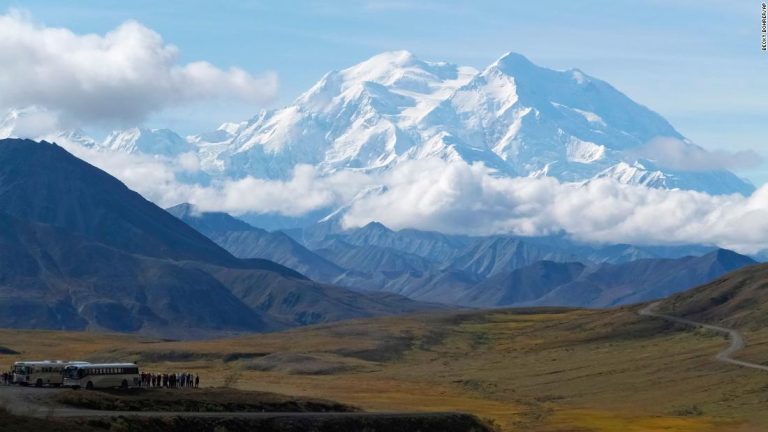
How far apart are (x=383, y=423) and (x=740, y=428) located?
48381 millimetres

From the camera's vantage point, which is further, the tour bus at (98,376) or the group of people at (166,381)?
the group of people at (166,381)

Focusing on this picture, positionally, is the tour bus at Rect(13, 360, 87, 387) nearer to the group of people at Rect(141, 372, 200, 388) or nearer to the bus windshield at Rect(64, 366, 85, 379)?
the bus windshield at Rect(64, 366, 85, 379)

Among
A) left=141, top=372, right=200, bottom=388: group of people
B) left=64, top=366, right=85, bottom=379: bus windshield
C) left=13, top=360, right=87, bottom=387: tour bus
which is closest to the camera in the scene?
left=64, top=366, right=85, bottom=379: bus windshield

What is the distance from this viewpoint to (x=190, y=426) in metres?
84.7

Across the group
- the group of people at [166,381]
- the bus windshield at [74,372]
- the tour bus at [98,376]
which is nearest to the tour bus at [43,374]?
the bus windshield at [74,372]

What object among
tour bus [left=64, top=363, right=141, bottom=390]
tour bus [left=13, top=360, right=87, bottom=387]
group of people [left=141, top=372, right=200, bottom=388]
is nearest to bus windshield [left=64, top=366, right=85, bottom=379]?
tour bus [left=64, top=363, right=141, bottom=390]

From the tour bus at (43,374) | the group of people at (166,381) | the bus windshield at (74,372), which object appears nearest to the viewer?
the bus windshield at (74,372)

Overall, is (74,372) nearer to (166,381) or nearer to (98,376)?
(98,376)

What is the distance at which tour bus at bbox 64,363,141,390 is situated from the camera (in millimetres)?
104938

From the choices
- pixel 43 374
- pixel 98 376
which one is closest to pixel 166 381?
pixel 43 374

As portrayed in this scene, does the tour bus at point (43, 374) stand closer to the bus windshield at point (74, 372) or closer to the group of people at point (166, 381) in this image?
the bus windshield at point (74, 372)

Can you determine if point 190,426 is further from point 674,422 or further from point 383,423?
point 674,422

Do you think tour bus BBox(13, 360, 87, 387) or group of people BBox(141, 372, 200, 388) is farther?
group of people BBox(141, 372, 200, 388)

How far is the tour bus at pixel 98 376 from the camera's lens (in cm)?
10494
